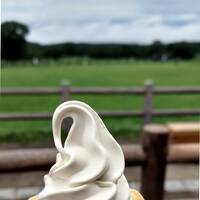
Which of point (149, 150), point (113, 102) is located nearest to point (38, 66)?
point (113, 102)

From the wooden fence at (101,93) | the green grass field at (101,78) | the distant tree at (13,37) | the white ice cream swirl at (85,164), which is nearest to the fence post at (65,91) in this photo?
the wooden fence at (101,93)

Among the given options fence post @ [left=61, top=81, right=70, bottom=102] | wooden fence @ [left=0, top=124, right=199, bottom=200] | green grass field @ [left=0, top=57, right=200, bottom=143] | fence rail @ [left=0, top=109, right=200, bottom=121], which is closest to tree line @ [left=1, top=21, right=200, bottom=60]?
green grass field @ [left=0, top=57, right=200, bottom=143]

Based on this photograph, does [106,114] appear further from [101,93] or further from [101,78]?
[101,78]

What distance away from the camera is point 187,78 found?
332 inches

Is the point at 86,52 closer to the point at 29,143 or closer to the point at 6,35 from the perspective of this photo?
the point at 6,35

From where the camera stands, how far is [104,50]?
306 inches

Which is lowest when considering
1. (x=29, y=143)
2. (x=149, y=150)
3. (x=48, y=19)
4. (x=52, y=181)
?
(x=29, y=143)

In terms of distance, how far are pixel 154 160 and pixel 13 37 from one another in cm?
432

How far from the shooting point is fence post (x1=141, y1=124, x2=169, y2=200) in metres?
1.82

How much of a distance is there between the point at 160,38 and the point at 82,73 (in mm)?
1575

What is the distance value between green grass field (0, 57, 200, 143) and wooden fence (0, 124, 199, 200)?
356 centimetres

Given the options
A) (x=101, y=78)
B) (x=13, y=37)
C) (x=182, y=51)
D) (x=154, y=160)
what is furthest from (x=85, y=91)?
(x=101, y=78)

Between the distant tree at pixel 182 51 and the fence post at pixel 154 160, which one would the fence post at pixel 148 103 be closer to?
the fence post at pixel 154 160

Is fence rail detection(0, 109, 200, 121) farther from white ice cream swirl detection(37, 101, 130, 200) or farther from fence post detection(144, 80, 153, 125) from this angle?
white ice cream swirl detection(37, 101, 130, 200)
